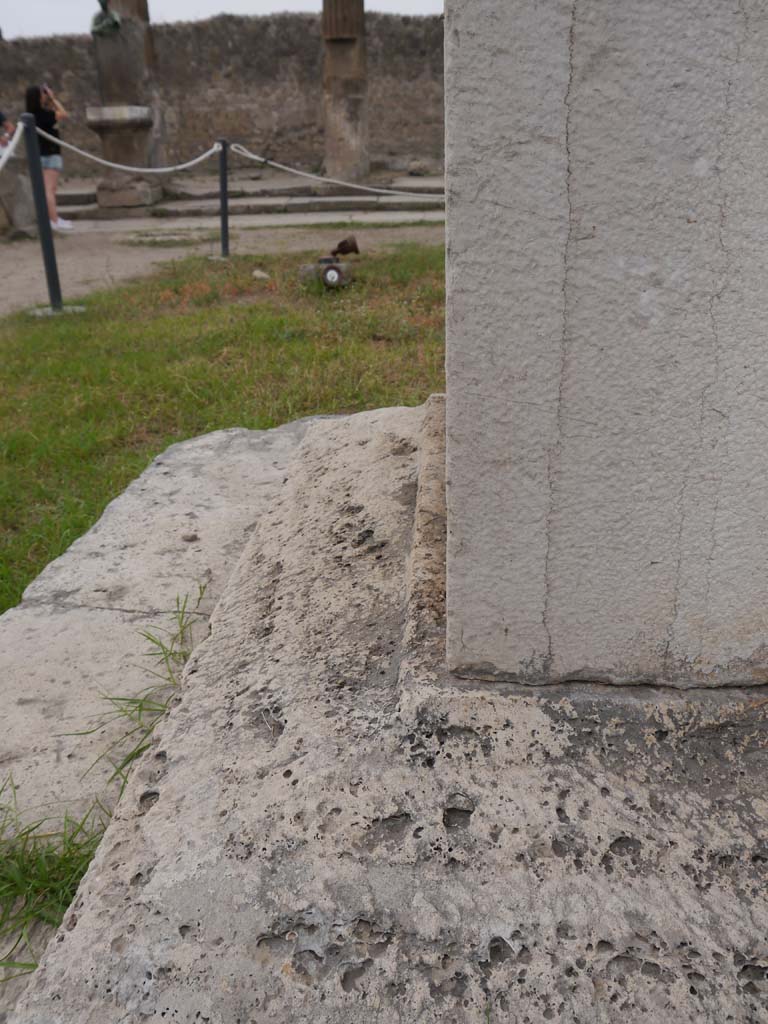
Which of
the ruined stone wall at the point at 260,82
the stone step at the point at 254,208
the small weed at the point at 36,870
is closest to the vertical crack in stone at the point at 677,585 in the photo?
the small weed at the point at 36,870

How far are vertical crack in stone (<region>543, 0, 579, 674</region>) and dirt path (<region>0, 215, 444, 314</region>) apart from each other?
582 cm

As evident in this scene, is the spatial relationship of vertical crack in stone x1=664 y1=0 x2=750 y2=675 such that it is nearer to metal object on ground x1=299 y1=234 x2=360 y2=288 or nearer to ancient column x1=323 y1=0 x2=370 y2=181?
metal object on ground x1=299 y1=234 x2=360 y2=288

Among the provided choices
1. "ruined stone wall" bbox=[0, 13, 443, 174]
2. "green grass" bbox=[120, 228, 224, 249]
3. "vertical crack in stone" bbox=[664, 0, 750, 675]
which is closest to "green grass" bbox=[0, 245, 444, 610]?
"vertical crack in stone" bbox=[664, 0, 750, 675]

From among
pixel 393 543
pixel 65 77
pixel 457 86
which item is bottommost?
pixel 393 543

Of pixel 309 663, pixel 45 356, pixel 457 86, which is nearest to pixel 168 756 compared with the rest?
pixel 309 663

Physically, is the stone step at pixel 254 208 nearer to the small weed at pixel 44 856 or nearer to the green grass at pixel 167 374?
the green grass at pixel 167 374

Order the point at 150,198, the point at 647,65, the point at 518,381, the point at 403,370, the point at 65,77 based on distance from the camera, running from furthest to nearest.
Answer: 1. the point at 65,77
2. the point at 150,198
3. the point at 403,370
4. the point at 518,381
5. the point at 647,65

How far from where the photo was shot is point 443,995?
89 centimetres

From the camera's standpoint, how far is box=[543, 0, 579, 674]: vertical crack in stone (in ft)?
2.85

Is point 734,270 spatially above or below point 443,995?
above

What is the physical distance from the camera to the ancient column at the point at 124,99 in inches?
420

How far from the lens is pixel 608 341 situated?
3.11 feet

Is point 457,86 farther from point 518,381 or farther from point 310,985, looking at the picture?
point 310,985

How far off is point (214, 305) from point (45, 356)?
1.45 metres
